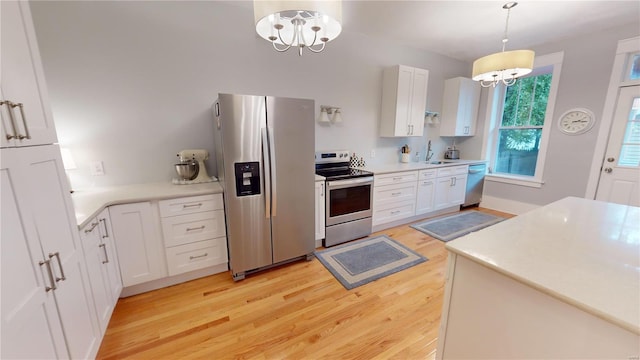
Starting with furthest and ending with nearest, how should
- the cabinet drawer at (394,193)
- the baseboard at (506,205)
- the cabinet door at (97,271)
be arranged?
the baseboard at (506,205) → the cabinet drawer at (394,193) → the cabinet door at (97,271)

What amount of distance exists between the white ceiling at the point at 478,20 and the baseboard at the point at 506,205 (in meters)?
2.43

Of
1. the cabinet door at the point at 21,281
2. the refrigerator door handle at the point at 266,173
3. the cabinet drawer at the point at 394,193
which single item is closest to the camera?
the cabinet door at the point at 21,281

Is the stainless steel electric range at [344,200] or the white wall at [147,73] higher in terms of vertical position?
the white wall at [147,73]

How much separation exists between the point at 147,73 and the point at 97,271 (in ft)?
5.75

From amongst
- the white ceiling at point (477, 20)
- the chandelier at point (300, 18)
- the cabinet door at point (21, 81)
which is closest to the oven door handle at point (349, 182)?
the chandelier at point (300, 18)

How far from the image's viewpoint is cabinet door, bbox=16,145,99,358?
103 cm

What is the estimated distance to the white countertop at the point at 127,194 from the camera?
1630 millimetres

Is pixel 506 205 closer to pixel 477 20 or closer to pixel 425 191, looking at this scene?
pixel 425 191

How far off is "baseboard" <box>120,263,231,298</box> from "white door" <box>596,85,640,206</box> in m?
4.80

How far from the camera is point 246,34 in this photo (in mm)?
2580

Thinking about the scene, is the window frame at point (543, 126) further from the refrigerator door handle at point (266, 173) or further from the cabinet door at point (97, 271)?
the cabinet door at point (97, 271)

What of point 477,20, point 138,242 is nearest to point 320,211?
point 138,242

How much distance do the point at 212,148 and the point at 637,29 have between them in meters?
5.05

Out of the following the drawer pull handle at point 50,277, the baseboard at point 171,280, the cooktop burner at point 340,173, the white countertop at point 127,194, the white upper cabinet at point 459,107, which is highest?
the white upper cabinet at point 459,107
